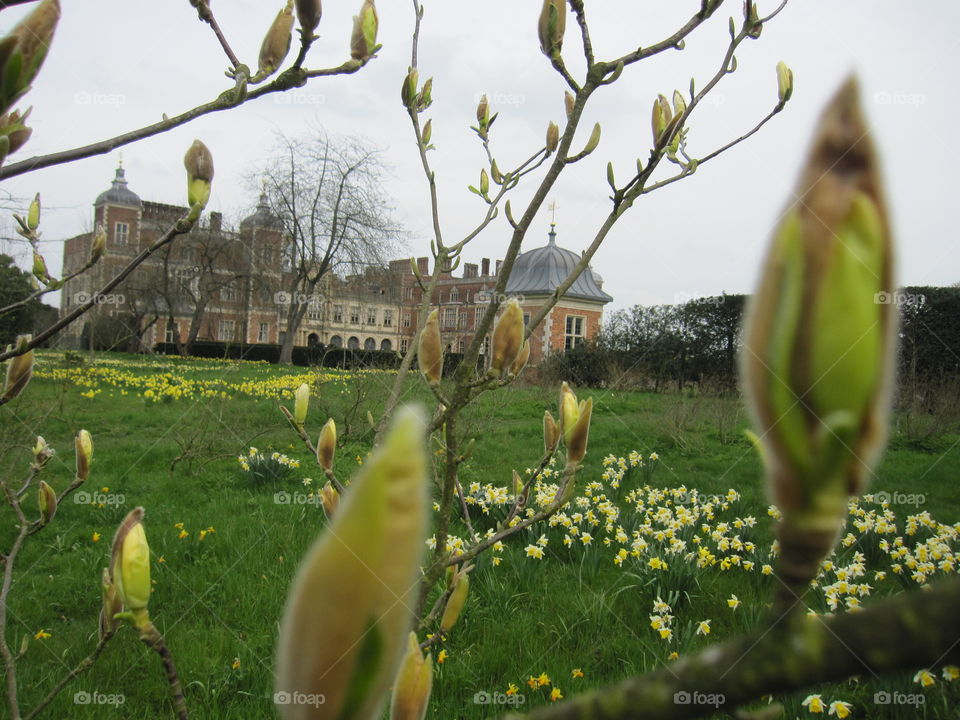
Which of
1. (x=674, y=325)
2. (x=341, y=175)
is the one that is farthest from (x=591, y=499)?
(x=341, y=175)

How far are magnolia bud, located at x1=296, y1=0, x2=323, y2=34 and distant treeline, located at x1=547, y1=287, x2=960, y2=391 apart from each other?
40.7 feet

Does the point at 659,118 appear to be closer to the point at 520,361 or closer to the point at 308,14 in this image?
the point at 520,361

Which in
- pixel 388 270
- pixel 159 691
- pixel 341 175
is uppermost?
pixel 341 175

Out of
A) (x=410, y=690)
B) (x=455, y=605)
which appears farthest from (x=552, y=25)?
(x=410, y=690)

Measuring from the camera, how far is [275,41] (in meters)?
1.06

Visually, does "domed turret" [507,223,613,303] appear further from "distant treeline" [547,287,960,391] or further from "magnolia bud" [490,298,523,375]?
"magnolia bud" [490,298,523,375]

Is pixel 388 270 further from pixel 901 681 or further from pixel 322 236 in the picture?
pixel 901 681

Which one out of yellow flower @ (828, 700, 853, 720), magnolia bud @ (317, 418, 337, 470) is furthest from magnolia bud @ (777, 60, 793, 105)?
yellow flower @ (828, 700, 853, 720)

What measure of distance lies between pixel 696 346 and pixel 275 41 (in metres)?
16.8

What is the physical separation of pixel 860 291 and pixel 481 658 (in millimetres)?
3200

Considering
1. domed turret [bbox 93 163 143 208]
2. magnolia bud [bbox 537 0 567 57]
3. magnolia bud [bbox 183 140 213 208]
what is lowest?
magnolia bud [bbox 183 140 213 208]

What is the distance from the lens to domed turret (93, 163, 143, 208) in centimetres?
4447

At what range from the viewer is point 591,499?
19.0ft

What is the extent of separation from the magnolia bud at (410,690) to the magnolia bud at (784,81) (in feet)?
5.90
